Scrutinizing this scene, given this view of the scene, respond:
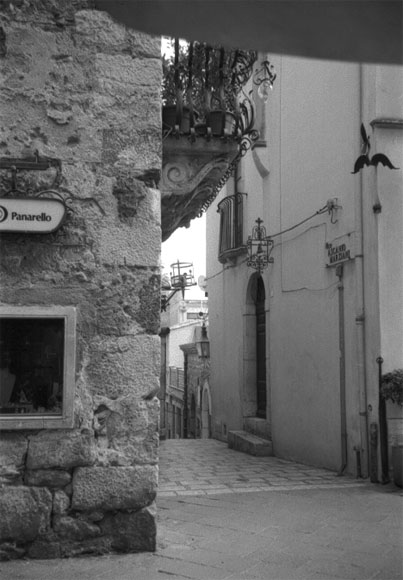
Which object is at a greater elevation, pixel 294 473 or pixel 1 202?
pixel 1 202

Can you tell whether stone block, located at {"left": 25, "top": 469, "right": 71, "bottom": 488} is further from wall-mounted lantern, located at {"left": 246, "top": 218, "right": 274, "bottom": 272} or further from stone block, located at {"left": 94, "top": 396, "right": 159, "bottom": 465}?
wall-mounted lantern, located at {"left": 246, "top": 218, "right": 274, "bottom": 272}

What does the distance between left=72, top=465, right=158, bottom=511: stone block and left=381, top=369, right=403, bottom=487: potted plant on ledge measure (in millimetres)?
3256

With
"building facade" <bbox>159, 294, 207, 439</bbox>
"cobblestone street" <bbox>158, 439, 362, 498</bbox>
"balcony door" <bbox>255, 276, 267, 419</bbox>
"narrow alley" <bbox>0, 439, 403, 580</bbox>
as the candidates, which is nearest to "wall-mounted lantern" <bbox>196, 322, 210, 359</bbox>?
"building facade" <bbox>159, 294, 207, 439</bbox>

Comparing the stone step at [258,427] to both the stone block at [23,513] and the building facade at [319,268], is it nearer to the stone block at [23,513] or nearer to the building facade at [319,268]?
the building facade at [319,268]

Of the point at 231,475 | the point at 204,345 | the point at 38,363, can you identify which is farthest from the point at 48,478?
the point at 204,345

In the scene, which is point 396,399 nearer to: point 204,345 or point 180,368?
point 204,345

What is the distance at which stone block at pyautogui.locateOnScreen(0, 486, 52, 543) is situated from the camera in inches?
147

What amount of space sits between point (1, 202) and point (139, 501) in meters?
1.92

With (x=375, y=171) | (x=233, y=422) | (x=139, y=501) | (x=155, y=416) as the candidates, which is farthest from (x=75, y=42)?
(x=233, y=422)

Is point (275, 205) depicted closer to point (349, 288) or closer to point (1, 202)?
point (349, 288)

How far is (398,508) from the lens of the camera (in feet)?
17.5

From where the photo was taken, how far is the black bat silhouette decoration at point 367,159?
22.5ft

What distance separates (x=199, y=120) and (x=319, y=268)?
402 centimetres

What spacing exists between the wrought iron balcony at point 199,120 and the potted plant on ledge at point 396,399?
270 cm
